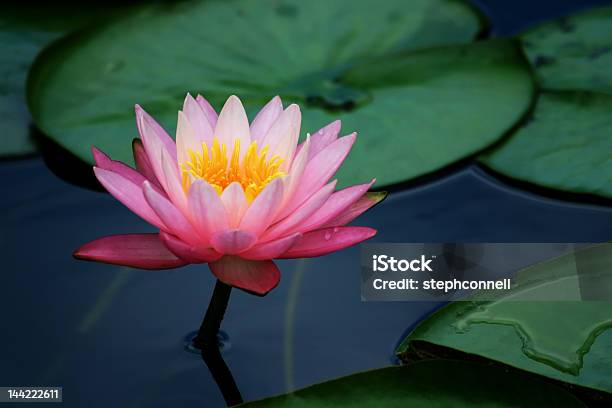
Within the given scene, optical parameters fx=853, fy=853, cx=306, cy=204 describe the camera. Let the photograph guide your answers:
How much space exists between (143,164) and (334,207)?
1.17ft

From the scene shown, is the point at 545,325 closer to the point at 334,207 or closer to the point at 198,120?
the point at 334,207

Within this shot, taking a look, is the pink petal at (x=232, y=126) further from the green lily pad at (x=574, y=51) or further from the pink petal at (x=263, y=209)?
the green lily pad at (x=574, y=51)

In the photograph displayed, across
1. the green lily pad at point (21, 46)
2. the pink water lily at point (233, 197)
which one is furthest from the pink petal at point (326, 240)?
the green lily pad at point (21, 46)

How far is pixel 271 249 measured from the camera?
1315 mm

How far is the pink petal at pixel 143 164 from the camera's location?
1.47 metres

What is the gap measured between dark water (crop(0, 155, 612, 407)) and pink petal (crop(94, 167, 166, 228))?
325mm

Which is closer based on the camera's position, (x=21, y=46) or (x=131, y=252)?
(x=131, y=252)

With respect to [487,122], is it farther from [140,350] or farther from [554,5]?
[140,350]

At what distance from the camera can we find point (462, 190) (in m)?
1.97

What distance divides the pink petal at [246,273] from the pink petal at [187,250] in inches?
0.7

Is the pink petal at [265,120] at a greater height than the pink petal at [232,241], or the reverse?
the pink petal at [265,120]

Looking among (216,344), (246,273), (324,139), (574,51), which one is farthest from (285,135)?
(574,51)

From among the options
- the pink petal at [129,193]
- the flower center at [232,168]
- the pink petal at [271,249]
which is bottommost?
the pink petal at [271,249]

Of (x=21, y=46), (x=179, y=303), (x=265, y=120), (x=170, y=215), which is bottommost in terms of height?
(x=179, y=303)
